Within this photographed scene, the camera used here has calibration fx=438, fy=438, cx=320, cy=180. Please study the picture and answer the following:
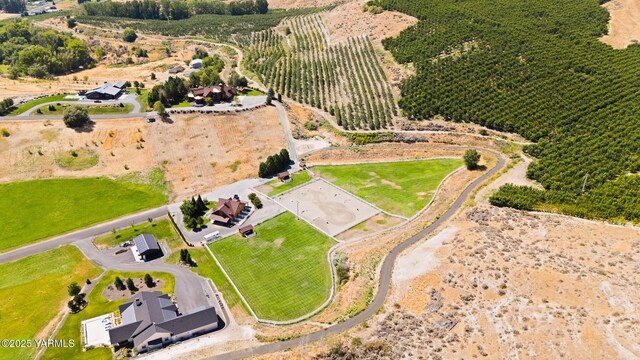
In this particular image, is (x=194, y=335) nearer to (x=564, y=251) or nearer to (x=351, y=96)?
(x=564, y=251)

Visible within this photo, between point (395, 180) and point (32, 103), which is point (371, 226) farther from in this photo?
point (32, 103)

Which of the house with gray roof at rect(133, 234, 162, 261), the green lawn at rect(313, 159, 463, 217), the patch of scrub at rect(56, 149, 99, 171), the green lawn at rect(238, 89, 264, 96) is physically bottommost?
the house with gray roof at rect(133, 234, 162, 261)

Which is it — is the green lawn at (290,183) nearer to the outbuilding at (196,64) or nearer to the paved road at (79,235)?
the paved road at (79,235)

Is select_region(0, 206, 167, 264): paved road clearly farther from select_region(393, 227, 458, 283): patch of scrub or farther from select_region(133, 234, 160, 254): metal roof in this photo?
select_region(393, 227, 458, 283): patch of scrub

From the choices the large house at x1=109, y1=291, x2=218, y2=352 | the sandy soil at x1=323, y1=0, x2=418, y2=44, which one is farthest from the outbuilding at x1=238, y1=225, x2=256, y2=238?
the sandy soil at x1=323, y1=0, x2=418, y2=44

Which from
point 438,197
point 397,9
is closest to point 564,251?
point 438,197
